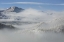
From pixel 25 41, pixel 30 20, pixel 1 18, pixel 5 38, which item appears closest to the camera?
pixel 30 20

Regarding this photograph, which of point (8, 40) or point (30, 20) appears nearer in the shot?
point (30, 20)

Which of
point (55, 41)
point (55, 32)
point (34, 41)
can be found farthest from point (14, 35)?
point (55, 32)

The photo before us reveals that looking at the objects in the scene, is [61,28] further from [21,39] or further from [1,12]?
[1,12]

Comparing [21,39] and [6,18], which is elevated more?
[6,18]

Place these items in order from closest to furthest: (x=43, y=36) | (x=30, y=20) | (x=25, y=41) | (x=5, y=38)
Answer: (x=30, y=20)
(x=5, y=38)
(x=25, y=41)
(x=43, y=36)

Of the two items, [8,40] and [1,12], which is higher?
[1,12]

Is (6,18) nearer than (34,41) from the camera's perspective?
Yes

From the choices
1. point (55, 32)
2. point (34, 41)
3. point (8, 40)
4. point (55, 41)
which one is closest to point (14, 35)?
point (8, 40)

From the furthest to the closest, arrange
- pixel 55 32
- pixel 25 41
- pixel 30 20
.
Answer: pixel 55 32 → pixel 25 41 → pixel 30 20

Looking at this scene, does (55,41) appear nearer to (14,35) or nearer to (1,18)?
(14,35)
